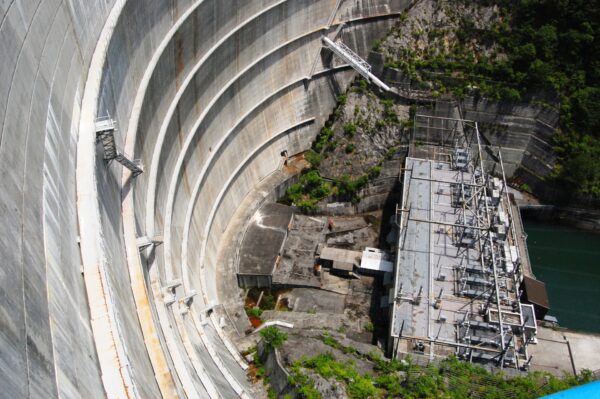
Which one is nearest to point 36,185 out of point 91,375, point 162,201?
point 91,375

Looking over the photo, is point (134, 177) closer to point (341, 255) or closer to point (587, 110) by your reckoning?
point (341, 255)

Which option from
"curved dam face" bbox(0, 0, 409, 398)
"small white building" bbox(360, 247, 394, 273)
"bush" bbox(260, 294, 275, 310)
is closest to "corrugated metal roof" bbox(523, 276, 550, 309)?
"small white building" bbox(360, 247, 394, 273)

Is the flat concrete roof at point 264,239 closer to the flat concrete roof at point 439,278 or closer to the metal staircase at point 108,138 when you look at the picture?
the flat concrete roof at point 439,278

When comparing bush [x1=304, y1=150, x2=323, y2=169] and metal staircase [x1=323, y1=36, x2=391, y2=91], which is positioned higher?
metal staircase [x1=323, y1=36, x2=391, y2=91]

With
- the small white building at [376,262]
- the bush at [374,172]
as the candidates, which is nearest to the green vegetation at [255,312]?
the small white building at [376,262]

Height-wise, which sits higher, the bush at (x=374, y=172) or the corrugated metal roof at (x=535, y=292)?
the bush at (x=374, y=172)

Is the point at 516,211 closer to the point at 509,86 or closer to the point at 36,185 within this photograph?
the point at 509,86

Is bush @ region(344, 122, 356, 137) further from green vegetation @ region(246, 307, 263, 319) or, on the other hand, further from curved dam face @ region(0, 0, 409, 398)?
green vegetation @ region(246, 307, 263, 319)
